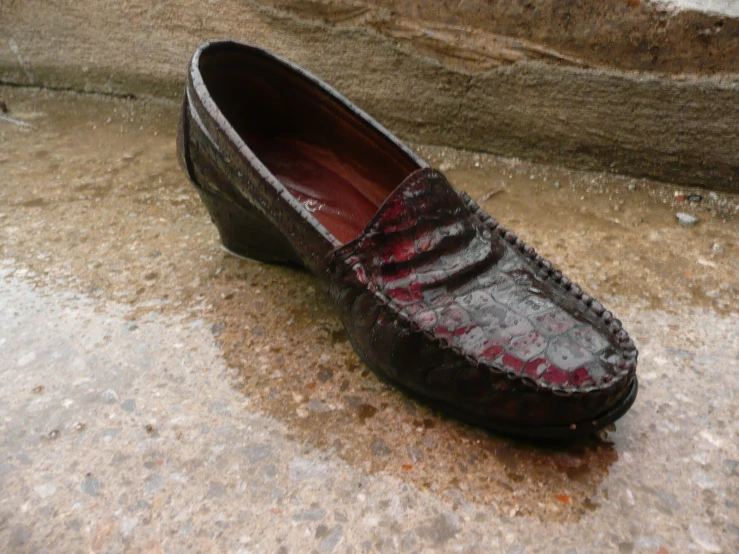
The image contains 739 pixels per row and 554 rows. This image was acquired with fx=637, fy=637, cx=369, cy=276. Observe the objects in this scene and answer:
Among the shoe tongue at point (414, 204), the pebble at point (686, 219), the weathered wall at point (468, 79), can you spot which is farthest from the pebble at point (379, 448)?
the weathered wall at point (468, 79)

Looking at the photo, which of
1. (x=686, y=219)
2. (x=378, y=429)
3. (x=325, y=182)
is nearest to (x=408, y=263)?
(x=378, y=429)

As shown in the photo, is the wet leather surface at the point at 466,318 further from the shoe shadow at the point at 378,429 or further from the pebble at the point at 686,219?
the pebble at the point at 686,219

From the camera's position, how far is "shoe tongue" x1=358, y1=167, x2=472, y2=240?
40.0 inches

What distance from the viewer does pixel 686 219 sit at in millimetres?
1613

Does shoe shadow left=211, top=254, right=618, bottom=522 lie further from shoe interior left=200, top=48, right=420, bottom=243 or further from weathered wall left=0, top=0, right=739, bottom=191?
weathered wall left=0, top=0, right=739, bottom=191

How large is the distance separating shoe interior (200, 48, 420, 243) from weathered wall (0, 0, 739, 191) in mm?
607

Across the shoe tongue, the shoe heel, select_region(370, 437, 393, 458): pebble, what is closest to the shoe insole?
the shoe heel

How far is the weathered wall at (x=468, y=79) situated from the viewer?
1673mm

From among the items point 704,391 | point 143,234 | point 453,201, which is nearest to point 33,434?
point 143,234

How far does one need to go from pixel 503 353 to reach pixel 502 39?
3.82 ft

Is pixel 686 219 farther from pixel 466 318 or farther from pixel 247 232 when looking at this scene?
pixel 247 232

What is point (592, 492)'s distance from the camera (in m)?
0.89

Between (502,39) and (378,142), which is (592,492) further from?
(502,39)

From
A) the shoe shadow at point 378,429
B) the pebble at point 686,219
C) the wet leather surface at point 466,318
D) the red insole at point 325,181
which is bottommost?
the shoe shadow at point 378,429
